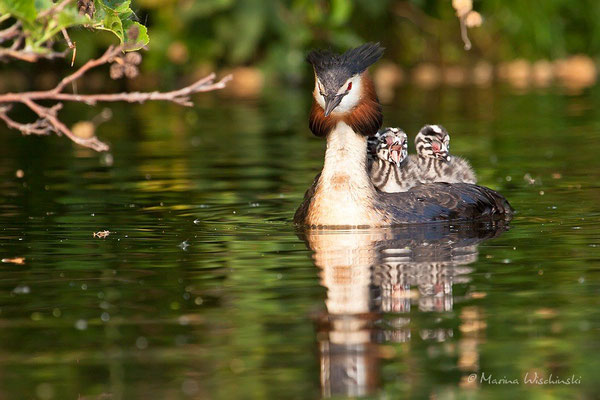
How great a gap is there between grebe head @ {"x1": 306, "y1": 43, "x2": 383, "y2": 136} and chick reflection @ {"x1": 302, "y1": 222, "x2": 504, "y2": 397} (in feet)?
3.37

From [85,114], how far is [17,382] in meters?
25.0

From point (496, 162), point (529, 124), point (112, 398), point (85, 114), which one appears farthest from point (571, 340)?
point (85, 114)

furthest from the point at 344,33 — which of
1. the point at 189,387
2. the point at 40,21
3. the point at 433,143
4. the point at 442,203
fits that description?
the point at 189,387

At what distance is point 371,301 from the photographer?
925 centimetres

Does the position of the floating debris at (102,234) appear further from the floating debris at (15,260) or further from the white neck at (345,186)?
the white neck at (345,186)

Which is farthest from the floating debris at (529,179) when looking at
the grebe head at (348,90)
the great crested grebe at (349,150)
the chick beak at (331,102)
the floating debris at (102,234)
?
the floating debris at (102,234)

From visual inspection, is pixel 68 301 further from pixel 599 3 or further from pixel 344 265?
pixel 599 3

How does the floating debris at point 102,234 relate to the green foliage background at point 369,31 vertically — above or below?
below

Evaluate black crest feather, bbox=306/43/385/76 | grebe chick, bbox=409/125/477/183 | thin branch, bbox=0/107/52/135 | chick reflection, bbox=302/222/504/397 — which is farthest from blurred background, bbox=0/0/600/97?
thin branch, bbox=0/107/52/135

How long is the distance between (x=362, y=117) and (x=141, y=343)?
5.26 m

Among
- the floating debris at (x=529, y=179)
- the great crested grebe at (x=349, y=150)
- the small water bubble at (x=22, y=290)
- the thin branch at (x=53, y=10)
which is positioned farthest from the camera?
the floating debris at (x=529, y=179)

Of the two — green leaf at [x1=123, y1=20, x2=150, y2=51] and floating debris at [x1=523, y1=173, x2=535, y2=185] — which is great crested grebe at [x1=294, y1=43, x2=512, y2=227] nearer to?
green leaf at [x1=123, y1=20, x2=150, y2=51]

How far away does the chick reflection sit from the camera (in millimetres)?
7621

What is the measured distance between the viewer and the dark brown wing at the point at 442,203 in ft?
43.0
